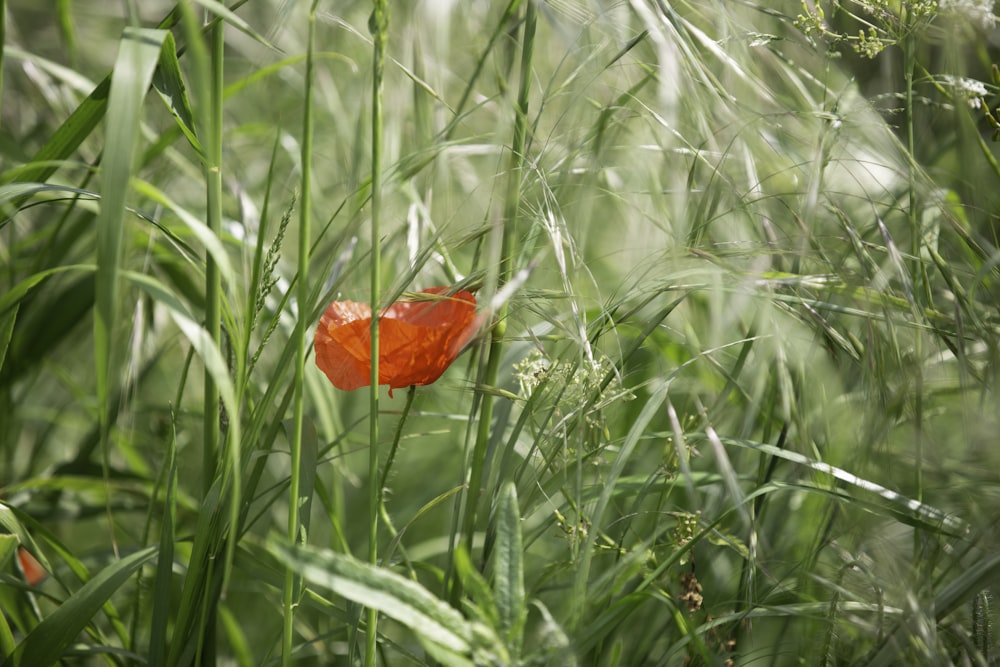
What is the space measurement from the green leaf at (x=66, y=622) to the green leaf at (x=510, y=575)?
0.26m

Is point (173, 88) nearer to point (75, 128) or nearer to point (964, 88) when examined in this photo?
point (75, 128)

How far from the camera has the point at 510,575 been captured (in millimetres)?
398

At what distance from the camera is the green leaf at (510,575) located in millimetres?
391

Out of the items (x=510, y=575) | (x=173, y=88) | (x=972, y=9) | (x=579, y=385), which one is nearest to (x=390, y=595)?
(x=510, y=575)

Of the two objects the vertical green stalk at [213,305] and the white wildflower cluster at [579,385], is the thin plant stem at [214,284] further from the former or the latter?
the white wildflower cluster at [579,385]

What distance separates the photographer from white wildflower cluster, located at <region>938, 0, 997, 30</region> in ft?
1.56

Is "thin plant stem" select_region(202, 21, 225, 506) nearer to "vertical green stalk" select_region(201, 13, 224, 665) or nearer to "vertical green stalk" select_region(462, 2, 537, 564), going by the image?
"vertical green stalk" select_region(201, 13, 224, 665)

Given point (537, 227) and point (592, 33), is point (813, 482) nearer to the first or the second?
point (537, 227)

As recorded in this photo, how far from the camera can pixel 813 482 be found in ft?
1.81

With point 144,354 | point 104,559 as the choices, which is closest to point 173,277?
point 144,354

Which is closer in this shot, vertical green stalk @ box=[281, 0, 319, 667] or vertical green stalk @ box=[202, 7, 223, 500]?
vertical green stalk @ box=[281, 0, 319, 667]

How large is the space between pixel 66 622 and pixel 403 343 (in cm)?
27

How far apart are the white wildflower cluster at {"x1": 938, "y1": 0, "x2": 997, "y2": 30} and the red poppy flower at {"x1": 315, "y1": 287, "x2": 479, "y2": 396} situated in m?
0.33

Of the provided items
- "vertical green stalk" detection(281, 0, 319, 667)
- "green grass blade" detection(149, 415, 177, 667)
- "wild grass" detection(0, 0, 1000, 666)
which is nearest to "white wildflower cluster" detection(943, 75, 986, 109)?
"wild grass" detection(0, 0, 1000, 666)
